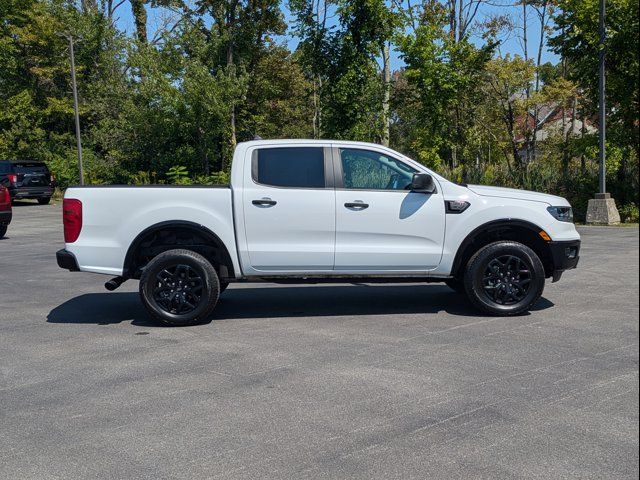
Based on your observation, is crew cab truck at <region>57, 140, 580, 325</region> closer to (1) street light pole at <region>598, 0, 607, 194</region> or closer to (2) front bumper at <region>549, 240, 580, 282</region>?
(2) front bumper at <region>549, 240, 580, 282</region>

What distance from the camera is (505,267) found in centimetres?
772

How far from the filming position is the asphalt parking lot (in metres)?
3.96

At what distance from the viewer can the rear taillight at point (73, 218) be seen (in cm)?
742

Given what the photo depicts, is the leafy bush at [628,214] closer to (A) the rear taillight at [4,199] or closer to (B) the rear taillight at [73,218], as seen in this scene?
(B) the rear taillight at [73,218]

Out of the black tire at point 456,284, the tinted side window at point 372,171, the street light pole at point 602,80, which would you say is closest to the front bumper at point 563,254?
the black tire at point 456,284

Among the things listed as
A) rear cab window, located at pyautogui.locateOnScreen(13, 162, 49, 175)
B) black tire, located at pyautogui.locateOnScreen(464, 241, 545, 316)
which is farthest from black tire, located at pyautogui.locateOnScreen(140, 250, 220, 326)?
rear cab window, located at pyautogui.locateOnScreen(13, 162, 49, 175)

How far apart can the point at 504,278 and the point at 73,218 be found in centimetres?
478

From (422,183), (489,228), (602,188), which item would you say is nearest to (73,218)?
(422,183)

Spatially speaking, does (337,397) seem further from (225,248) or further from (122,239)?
(122,239)

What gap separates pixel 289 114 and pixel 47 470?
1479 inches

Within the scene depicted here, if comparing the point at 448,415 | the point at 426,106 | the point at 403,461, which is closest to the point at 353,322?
the point at 448,415

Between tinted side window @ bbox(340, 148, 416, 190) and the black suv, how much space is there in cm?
2604

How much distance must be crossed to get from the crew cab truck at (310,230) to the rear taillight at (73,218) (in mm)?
11

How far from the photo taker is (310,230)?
752 cm
